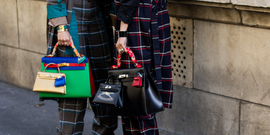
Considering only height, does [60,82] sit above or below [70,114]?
above

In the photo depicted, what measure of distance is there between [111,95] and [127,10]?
0.67 meters

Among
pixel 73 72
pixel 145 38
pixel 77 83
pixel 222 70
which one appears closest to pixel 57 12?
pixel 73 72

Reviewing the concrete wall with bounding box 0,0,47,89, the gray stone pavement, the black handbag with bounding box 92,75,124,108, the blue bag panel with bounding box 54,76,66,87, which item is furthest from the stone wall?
the concrete wall with bounding box 0,0,47,89

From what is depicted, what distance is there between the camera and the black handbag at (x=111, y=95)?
2729 millimetres

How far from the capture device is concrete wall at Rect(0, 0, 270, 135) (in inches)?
124

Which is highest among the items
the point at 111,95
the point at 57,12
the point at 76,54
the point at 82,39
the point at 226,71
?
the point at 57,12

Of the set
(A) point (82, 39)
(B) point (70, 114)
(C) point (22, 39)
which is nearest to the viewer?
(A) point (82, 39)

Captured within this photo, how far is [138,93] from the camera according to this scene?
276cm

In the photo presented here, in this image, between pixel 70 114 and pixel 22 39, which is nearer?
pixel 70 114

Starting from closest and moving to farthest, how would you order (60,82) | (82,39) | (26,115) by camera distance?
(60,82) → (82,39) → (26,115)

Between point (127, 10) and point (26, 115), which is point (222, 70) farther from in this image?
point (26, 115)

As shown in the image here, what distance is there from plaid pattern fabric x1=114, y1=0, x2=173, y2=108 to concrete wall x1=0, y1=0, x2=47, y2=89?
259 cm

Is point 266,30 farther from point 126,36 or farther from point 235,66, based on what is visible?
point 126,36

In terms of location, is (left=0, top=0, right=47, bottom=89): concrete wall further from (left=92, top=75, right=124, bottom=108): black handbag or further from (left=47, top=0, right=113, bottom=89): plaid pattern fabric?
(left=92, top=75, right=124, bottom=108): black handbag
